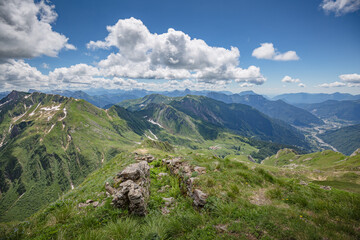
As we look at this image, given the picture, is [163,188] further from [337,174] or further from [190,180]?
[337,174]

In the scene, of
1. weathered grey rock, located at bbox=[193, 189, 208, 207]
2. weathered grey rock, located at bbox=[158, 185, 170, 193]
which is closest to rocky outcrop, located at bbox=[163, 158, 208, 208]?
weathered grey rock, located at bbox=[193, 189, 208, 207]

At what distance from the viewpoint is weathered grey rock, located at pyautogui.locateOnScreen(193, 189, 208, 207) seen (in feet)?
30.2

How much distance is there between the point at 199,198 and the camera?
31.0ft

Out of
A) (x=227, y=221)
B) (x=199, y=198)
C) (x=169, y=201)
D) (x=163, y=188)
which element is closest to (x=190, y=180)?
(x=169, y=201)

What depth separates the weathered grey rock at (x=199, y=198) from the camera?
9217mm

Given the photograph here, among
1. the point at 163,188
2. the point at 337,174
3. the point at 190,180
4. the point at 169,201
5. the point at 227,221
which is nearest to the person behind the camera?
the point at 227,221

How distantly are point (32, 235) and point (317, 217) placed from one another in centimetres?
1410

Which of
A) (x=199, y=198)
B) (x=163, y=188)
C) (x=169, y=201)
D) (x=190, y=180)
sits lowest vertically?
(x=163, y=188)

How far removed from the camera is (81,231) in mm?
7176

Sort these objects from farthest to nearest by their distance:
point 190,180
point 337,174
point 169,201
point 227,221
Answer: point 337,174 → point 190,180 → point 169,201 → point 227,221

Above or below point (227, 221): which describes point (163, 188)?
below

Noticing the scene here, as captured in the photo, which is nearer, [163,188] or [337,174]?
[163,188]

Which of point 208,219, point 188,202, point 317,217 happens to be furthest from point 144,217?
point 317,217

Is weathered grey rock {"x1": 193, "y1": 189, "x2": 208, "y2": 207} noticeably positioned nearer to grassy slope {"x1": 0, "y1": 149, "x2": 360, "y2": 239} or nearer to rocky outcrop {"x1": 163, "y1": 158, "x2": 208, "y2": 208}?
rocky outcrop {"x1": 163, "y1": 158, "x2": 208, "y2": 208}
